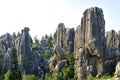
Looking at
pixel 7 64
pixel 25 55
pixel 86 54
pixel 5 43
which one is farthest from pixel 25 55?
pixel 5 43

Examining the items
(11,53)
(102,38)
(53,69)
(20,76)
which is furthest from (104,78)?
(11,53)

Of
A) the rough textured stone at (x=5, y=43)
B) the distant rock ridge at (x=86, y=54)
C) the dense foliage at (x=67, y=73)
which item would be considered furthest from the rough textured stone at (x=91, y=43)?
the rough textured stone at (x=5, y=43)

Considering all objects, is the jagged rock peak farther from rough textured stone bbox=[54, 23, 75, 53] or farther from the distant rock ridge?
rough textured stone bbox=[54, 23, 75, 53]

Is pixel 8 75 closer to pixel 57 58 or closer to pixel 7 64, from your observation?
pixel 7 64

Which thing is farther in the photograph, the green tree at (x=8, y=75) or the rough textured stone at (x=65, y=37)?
the rough textured stone at (x=65, y=37)

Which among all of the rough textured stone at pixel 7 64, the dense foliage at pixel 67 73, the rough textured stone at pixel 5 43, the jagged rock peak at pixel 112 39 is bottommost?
the dense foliage at pixel 67 73

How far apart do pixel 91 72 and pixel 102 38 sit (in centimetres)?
609

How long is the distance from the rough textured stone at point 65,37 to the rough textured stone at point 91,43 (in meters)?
16.4

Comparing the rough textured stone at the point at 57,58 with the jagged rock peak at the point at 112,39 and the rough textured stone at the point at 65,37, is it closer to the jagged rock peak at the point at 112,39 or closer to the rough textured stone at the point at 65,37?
the rough textured stone at the point at 65,37

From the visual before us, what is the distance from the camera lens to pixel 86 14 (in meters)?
61.6

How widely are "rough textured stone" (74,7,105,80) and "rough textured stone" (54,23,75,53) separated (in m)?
16.4

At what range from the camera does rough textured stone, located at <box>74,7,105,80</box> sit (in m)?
58.8

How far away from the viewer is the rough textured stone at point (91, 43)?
58812 mm

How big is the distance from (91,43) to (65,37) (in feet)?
84.5
